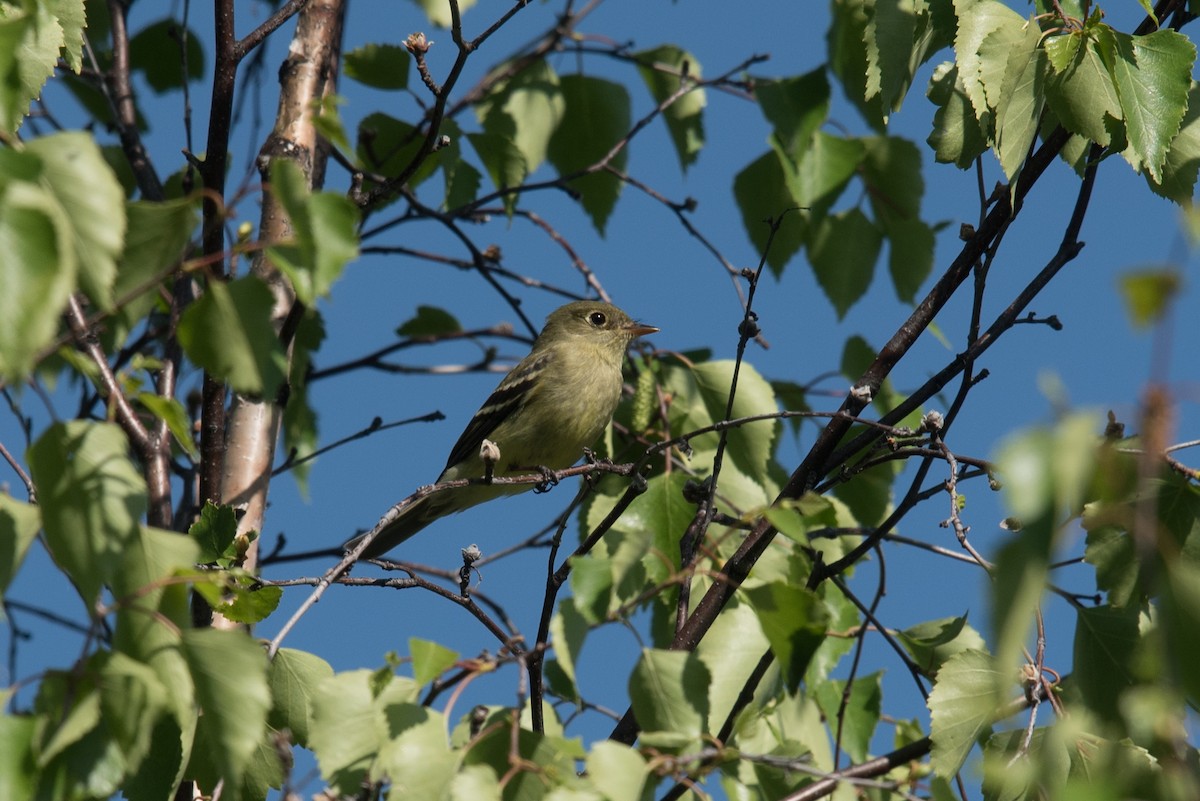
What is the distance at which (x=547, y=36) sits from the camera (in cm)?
665

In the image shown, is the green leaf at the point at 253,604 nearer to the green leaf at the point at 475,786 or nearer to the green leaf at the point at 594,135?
the green leaf at the point at 475,786

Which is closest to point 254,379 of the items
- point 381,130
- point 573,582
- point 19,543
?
point 19,543

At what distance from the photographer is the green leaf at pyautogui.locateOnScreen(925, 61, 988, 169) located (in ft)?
12.4

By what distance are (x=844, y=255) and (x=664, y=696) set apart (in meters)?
3.42

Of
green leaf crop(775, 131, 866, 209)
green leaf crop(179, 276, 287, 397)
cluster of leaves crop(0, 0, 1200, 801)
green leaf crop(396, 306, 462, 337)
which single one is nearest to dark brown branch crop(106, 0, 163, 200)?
cluster of leaves crop(0, 0, 1200, 801)

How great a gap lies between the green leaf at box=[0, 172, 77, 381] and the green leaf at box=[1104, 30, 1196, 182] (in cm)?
251

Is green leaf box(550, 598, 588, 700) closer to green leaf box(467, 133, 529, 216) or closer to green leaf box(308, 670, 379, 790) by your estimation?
green leaf box(308, 670, 379, 790)

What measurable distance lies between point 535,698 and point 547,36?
4.22 meters

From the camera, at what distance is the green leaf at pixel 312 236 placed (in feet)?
7.26

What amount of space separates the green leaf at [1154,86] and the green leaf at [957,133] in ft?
1.74

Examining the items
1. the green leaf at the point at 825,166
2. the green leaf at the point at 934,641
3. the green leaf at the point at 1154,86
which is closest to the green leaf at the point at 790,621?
the green leaf at the point at 934,641

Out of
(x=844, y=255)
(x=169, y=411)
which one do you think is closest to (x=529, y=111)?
(x=844, y=255)

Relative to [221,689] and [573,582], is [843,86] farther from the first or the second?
[221,689]

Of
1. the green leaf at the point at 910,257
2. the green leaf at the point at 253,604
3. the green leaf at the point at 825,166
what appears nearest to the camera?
the green leaf at the point at 253,604
